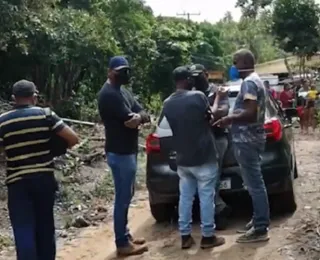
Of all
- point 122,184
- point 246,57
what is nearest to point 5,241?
point 122,184

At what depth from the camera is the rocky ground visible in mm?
6195

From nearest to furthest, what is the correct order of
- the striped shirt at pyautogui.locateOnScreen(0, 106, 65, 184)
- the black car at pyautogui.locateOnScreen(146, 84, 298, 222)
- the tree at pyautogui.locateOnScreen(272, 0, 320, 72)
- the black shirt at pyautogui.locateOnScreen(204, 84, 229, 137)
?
the striped shirt at pyautogui.locateOnScreen(0, 106, 65, 184)
the black shirt at pyautogui.locateOnScreen(204, 84, 229, 137)
the black car at pyautogui.locateOnScreen(146, 84, 298, 222)
the tree at pyautogui.locateOnScreen(272, 0, 320, 72)

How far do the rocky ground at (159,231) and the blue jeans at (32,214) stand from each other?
4.54 feet

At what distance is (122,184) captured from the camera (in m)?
6.51

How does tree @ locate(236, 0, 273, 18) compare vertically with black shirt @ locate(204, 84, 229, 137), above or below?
above

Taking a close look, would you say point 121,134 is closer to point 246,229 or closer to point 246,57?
point 246,57

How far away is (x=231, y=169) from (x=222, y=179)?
0.47 ft

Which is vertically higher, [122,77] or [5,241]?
[122,77]

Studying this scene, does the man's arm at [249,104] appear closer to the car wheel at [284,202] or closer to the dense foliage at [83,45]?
the car wheel at [284,202]

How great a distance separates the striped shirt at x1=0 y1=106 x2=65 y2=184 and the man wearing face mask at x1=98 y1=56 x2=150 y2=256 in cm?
114

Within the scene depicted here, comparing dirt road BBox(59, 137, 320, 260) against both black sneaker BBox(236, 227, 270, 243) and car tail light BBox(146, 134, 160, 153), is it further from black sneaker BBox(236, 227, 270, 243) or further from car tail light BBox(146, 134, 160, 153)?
car tail light BBox(146, 134, 160, 153)

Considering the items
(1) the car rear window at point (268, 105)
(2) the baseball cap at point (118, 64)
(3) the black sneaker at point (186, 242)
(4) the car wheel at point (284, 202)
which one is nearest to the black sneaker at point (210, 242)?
(3) the black sneaker at point (186, 242)

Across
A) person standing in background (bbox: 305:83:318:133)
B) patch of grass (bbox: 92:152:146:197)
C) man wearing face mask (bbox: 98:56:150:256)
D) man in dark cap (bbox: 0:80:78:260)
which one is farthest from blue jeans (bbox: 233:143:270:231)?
person standing in background (bbox: 305:83:318:133)

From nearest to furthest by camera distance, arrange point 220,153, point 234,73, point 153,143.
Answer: point 234,73
point 220,153
point 153,143
